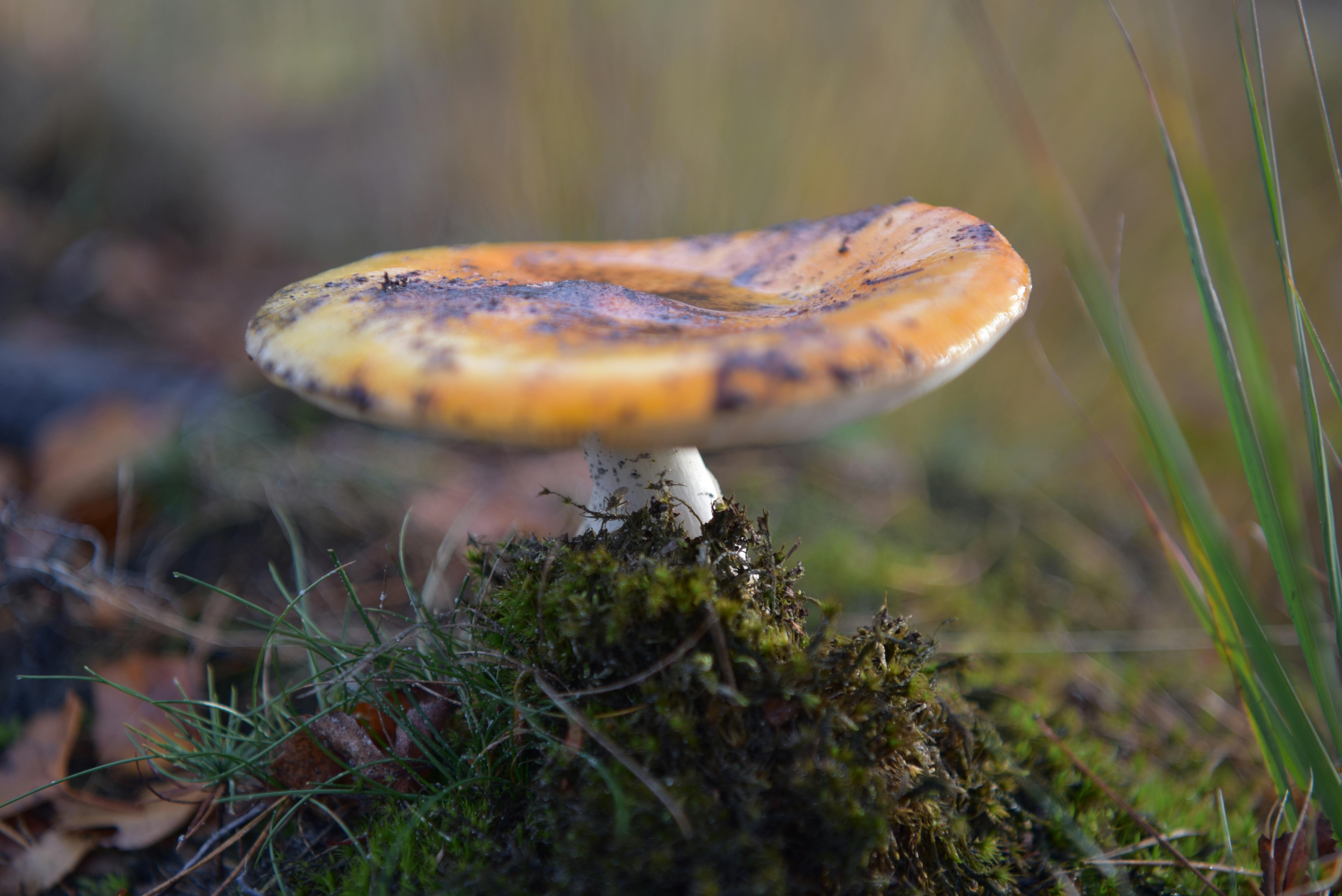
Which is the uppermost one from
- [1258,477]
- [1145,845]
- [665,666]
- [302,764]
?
[1258,477]

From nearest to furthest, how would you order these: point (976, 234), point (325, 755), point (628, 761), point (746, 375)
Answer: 1. point (746, 375)
2. point (628, 761)
3. point (976, 234)
4. point (325, 755)

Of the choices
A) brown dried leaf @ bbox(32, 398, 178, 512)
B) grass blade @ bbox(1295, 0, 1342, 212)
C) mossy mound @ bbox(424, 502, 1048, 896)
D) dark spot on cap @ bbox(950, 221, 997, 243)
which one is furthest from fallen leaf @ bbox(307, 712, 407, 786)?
grass blade @ bbox(1295, 0, 1342, 212)

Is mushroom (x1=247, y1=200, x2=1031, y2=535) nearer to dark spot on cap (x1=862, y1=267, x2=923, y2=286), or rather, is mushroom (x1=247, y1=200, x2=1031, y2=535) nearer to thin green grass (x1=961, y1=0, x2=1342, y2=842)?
dark spot on cap (x1=862, y1=267, x2=923, y2=286)

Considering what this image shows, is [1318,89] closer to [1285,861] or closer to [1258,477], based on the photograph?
[1258,477]

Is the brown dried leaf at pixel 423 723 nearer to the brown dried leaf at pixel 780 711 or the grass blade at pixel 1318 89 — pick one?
the brown dried leaf at pixel 780 711

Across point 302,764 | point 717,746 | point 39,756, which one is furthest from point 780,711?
point 39,756

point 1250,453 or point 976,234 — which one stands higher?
point 976,234
